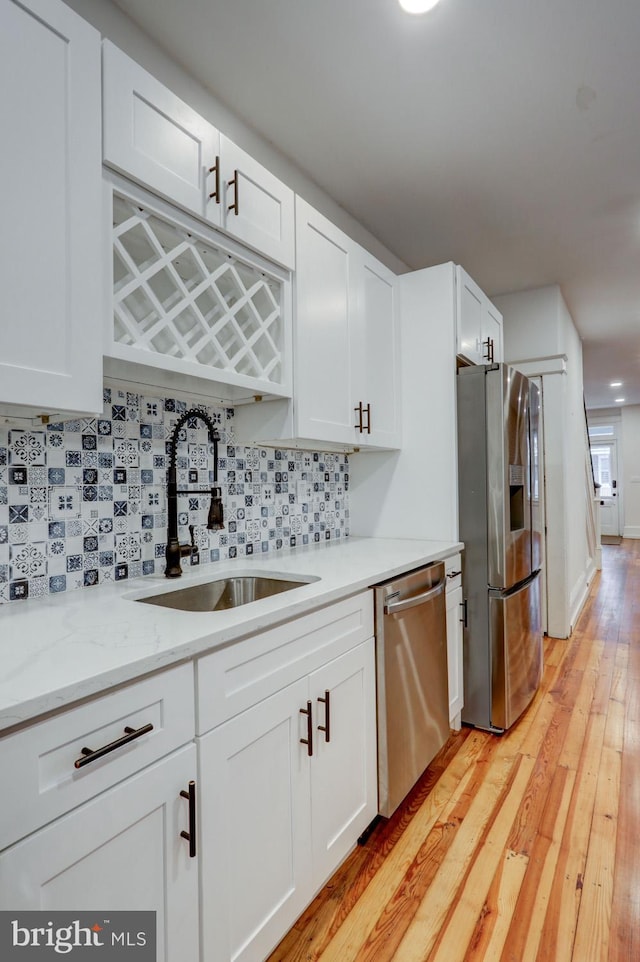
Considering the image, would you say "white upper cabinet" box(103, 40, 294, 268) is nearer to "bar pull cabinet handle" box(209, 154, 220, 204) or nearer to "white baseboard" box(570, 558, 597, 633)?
"bar pull cabinet handle" box(209, 154, 220, 204)

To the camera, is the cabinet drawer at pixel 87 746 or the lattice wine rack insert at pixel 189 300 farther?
the lattice wine rack insert at pixel 189 300

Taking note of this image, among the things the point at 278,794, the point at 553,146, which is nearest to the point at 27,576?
the point at 278,794

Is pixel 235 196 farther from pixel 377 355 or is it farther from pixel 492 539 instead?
pixel 492 539

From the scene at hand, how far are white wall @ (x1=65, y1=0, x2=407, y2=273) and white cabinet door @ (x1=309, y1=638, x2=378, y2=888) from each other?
6.60 feet

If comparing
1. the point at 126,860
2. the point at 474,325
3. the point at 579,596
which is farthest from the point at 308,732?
the point at 579,596

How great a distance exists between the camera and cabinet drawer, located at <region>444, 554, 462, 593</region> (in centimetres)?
232

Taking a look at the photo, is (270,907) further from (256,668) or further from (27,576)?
(27,576)

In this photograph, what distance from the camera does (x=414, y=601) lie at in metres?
1.89

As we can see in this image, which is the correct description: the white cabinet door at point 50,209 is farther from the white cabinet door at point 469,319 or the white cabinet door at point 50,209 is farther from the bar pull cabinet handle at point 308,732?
the white cabinet door at point 469,319

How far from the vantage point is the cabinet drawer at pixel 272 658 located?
1.07 m

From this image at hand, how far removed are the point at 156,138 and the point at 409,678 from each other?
1.87 metres

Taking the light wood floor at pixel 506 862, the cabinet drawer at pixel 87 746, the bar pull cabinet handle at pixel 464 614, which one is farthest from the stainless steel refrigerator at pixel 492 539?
the cabinet drawer at pixel 87 746

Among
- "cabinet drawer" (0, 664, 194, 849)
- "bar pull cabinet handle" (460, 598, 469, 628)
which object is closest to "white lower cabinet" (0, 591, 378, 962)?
"cabinet drawer" (0, 664, 194, 849)

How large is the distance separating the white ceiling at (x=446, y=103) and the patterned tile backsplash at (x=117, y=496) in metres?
1.20
